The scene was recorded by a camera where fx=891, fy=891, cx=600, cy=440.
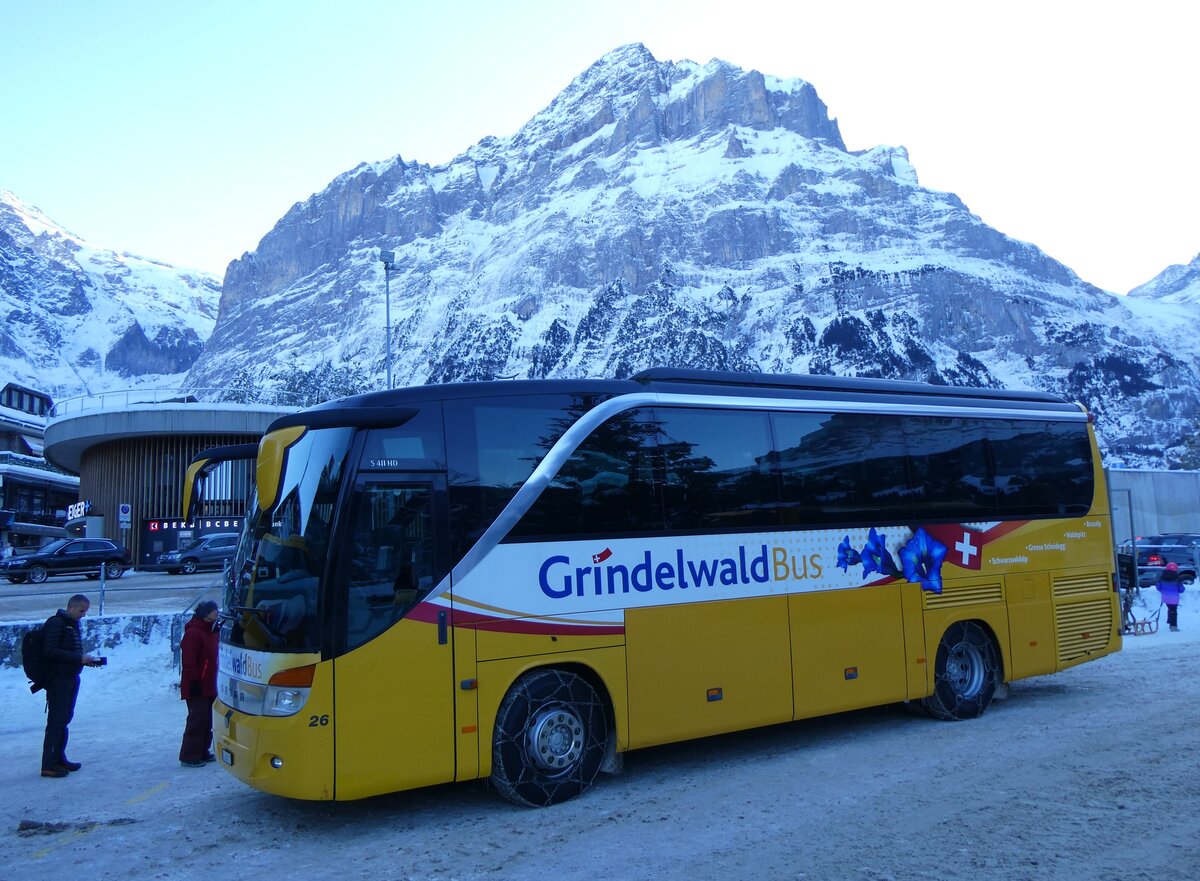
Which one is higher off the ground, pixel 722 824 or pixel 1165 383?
pixel 1165 383

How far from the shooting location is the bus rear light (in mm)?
5914

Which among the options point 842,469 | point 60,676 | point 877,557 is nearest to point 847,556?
point 877,557

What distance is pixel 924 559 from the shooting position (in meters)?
9.18

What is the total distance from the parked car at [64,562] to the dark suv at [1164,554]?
104 ft

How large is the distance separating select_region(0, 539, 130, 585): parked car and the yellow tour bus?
27.7m

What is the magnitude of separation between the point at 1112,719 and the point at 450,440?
7.21 m

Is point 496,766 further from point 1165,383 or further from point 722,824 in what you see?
point 1165,383

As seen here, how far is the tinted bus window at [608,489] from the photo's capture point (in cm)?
688

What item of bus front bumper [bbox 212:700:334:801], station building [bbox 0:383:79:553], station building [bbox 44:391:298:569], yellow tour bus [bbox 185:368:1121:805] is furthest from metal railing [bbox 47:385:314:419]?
bus front bumper [bbox 212:700:334:801]

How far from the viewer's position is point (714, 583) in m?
7.64

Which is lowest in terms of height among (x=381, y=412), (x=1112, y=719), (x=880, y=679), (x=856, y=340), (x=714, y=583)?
(x=1112, y=719)

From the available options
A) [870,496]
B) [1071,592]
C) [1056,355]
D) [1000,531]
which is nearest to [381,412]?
[870,496]

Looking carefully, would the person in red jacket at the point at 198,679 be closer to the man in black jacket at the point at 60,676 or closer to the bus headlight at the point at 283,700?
the man in black jacket at the point at 60,676

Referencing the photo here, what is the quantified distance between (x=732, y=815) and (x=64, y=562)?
3152 cm
